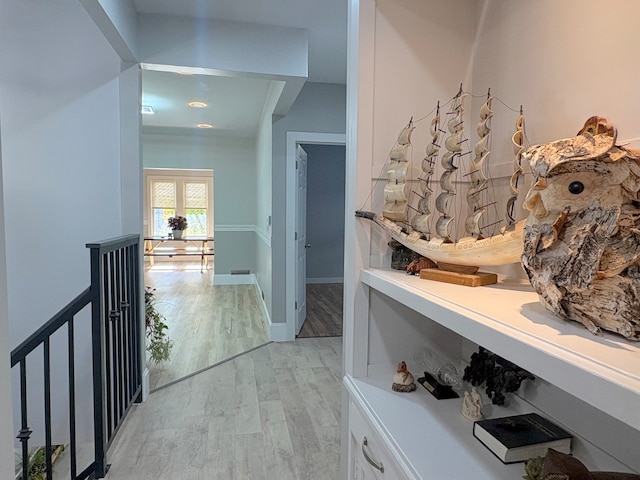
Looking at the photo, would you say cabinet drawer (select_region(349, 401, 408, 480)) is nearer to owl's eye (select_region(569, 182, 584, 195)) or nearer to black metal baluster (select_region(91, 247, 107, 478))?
owl's eye (select_region(569, 182, 584, 195))

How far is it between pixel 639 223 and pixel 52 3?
129 inches

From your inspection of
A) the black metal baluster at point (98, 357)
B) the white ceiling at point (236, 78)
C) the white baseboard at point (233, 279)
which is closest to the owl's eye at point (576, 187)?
the black metal baluster at point (98, 357)

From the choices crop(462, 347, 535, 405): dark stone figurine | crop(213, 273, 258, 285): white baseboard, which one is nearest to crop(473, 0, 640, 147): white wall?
crop(462, 347, 535, 405): dark stone figurine

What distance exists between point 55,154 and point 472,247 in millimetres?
2703

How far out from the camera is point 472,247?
Answer: 1.01 metres

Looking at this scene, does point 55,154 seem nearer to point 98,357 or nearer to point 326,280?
point 98,357

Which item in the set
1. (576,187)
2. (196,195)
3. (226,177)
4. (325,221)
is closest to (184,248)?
(196,195)

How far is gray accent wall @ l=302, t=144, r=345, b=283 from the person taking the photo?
7.04 m

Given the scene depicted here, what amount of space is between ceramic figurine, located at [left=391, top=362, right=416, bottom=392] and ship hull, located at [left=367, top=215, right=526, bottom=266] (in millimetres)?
390

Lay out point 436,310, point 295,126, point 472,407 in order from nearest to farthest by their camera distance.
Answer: point 436,310
point 472,407
point 295,126

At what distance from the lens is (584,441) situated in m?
0.94

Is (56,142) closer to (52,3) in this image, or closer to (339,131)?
(52,3)

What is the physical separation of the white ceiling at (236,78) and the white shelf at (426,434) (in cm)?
229

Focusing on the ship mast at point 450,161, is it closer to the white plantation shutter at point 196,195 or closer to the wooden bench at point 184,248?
the wooden bench at point 184,248
